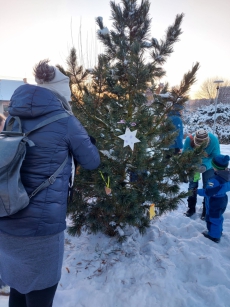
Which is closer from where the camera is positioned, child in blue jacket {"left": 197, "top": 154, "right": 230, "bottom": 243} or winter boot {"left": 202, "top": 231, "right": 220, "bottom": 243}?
child in blue jacket {"left": 197, "top": 154, "right": 230, "bottom": 243}

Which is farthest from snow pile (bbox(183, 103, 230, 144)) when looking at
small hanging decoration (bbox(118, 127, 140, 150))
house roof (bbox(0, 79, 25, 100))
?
house roof (bbox(0, 79, 25, 100))

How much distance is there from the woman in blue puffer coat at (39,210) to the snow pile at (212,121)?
1408cm

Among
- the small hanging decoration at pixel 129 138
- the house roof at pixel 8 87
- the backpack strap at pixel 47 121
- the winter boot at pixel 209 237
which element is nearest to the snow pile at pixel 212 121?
the winter boot at pixel 209 237

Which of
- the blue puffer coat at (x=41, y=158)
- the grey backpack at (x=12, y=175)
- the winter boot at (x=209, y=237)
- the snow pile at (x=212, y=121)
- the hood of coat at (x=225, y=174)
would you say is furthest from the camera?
the snow pile at (x=212, y=121)

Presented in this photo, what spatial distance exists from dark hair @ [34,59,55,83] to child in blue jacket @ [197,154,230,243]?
88.2 inches

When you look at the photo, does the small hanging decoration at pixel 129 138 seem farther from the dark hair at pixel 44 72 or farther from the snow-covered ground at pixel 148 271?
the snow-covered ground at pixel 148 271

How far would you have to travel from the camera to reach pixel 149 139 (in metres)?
2.08

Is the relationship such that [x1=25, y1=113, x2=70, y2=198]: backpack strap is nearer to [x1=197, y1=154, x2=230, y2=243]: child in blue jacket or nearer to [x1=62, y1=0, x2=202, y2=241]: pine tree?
[x1=62, y1=0, x2=202, y2=241]: pine tree

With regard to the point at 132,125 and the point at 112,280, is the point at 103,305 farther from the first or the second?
the point at 132,125

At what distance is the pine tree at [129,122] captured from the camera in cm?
194

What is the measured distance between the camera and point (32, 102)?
1188 mm

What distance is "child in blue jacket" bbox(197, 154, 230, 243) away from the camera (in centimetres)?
262

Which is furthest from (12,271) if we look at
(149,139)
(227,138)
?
(227,138)

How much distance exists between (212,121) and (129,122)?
15795 millimetres
